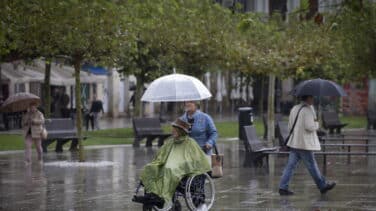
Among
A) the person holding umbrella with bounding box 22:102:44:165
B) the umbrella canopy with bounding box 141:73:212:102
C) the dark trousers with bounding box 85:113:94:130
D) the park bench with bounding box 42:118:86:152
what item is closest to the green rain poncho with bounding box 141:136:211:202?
the umbrella canopy with bounding box 141:73:212:102

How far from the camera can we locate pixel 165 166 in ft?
44.9

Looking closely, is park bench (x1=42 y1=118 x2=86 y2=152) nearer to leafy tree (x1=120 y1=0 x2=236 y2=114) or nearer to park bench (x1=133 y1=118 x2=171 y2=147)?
park bench (x1=133 y1=118 x2=171 y2=147)

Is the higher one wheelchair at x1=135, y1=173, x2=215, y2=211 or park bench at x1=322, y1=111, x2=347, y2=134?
park bench at x1=322, y1=111, x2=347, y2=134

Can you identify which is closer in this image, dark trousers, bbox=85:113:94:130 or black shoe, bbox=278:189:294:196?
black shoe, bbox=278:189:294:196

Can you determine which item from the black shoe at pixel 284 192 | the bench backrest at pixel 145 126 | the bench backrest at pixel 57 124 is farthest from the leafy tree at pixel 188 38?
the black shoe at pixel 284 192

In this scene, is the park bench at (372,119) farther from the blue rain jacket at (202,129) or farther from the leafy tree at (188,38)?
the blue rain jacket at (202,129)

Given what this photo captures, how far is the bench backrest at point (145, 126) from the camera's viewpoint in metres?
31.8

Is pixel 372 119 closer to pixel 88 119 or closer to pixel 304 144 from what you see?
pixel 88 119

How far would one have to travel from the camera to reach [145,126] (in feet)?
105

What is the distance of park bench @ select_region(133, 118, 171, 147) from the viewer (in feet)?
103

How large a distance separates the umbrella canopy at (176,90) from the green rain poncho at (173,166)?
152cm

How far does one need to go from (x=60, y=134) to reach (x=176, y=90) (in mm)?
14273

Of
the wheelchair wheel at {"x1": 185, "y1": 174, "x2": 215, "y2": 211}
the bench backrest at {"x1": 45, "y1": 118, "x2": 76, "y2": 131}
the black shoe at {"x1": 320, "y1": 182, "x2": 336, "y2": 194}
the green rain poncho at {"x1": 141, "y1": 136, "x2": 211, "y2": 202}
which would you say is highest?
the bench backrest at {"x1": 45, "y1": 118, "x2": 76, "y2": 131}

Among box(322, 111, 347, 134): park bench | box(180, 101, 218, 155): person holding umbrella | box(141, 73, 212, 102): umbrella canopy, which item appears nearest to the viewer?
box(180, 101, 218, 155): person holding umbrella
